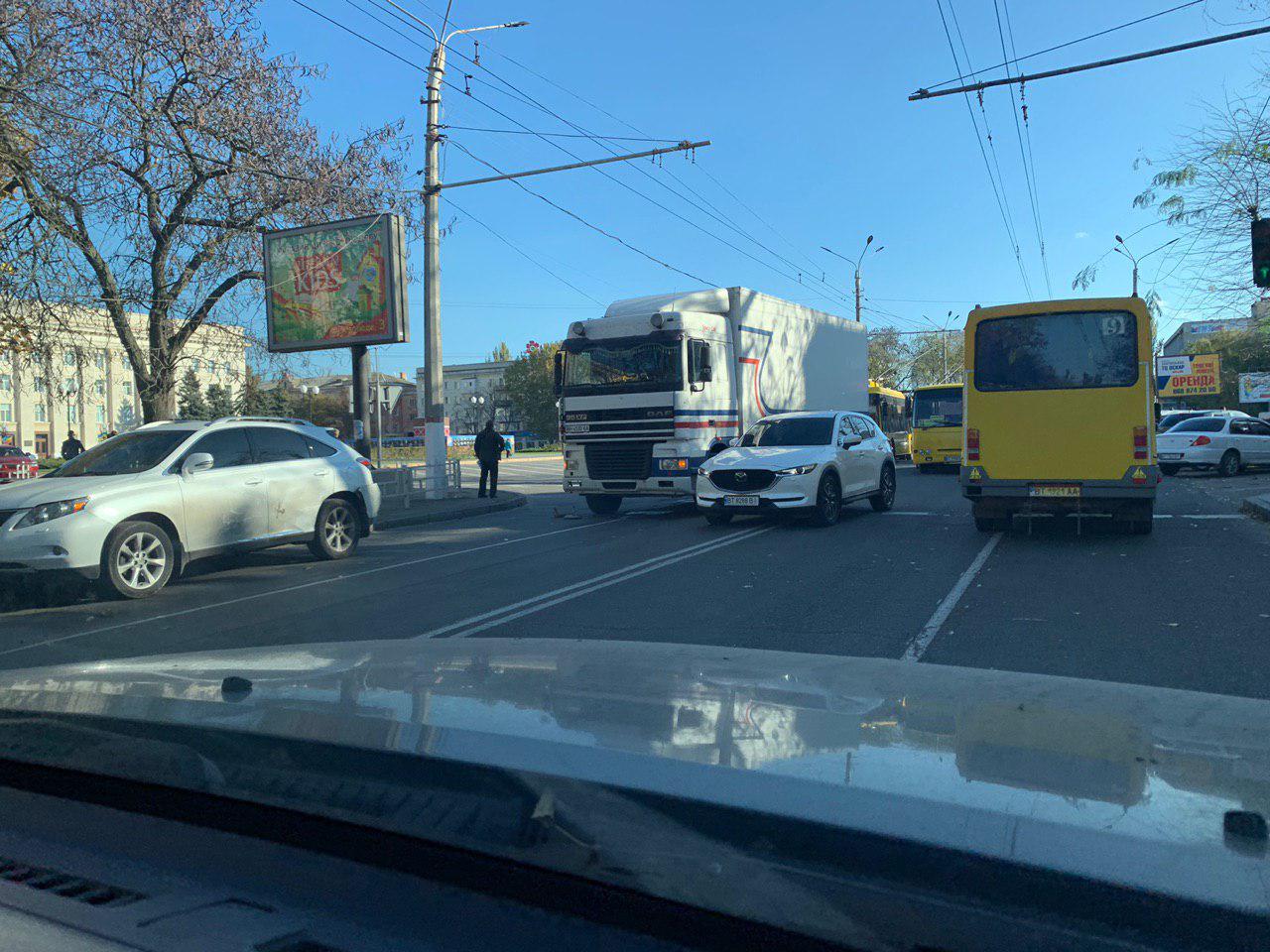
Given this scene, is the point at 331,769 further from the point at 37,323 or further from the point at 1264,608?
the point at 37,323

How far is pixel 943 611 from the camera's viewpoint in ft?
25.3

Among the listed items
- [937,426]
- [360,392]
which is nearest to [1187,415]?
[937,426]

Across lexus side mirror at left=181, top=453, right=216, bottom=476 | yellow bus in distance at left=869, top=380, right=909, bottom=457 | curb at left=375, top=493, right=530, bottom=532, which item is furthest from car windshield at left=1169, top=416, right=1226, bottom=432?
lexus side mirror at left=181, top=453, right=216, bottom=476

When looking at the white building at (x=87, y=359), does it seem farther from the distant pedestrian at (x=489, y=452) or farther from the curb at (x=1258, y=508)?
the curb at (x=1258, y=508)

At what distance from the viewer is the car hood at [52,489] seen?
8766mm

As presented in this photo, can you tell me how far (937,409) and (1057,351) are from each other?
18.0 meters

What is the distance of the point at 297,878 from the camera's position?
5.57 ft

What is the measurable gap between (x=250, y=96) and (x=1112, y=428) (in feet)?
54.0

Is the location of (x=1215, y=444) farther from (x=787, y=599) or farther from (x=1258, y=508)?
(x=787, y=599)

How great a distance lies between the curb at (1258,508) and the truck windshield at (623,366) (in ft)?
28.6

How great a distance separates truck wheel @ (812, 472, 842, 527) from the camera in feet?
45.6

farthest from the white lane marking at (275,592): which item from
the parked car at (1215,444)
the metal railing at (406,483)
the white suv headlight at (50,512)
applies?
the parked car at (1215,444)

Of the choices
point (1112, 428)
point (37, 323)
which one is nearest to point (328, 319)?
point (37, 323)

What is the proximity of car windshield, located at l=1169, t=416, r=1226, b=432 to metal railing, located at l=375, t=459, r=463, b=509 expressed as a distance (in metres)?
18.8
